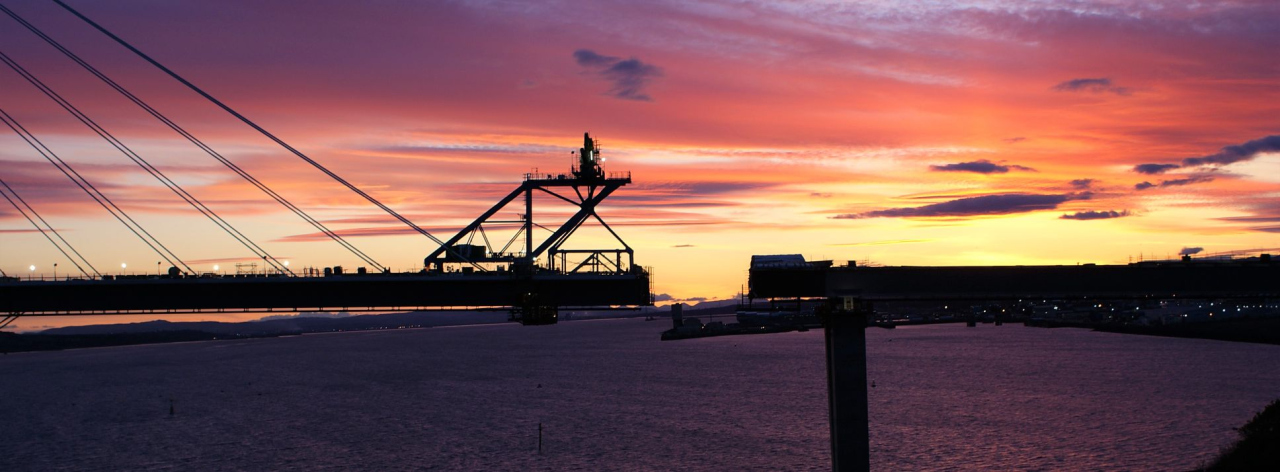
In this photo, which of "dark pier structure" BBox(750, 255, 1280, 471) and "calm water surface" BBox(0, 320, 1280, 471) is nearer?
"dark pier structure" BBox(750, 255, 1280, 471)

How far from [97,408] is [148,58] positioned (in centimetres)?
3927

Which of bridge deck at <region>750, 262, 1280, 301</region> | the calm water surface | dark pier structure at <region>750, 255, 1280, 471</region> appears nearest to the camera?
dark pier structure at <region>750, 255, 1280, 471</region>

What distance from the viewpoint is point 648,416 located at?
277ft

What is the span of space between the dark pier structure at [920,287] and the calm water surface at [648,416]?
1608 cm

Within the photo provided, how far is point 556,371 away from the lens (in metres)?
150

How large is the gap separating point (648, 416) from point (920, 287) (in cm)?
4507

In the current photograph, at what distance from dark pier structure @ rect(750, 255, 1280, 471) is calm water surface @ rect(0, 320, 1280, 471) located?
52.8 feet

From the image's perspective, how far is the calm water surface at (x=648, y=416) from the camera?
63.2 metres

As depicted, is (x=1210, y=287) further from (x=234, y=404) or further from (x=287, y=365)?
(x=287, y=365)

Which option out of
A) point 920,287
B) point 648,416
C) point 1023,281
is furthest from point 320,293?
point 1023,281

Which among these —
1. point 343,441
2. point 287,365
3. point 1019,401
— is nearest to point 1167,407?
point 1019,401

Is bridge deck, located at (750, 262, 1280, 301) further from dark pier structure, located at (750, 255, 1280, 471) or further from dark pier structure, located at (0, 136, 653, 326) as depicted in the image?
dark pier structure, located at (0, 136, 653, 326)

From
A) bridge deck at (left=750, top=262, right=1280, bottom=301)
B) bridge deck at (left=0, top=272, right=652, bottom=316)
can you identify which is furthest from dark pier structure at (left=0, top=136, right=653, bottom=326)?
bridge deck at (left=750, top=262, right=1280, bottom=301)

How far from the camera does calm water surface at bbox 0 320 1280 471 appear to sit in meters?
63.2
